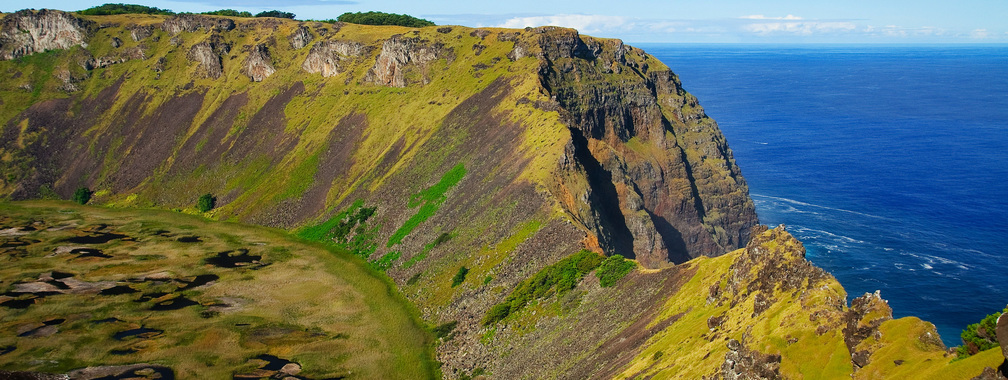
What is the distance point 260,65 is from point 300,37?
13922 mm

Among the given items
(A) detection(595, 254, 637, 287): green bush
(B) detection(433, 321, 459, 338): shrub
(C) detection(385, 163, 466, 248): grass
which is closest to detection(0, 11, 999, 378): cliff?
(B) detection(433, 321, 459, 338): shrub

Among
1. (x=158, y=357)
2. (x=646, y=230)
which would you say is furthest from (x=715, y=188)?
(x=158, y=357)

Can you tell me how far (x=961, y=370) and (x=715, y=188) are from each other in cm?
11572

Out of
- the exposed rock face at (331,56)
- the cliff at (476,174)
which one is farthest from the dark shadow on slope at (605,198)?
the exposed rock face at (331,56)

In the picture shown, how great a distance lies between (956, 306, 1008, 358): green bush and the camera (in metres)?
34.6

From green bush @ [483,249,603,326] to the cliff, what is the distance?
3.56 feet

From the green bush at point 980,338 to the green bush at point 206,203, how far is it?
482 ft

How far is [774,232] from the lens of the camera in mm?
60188

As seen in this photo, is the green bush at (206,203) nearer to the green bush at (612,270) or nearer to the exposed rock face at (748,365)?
the green bush at (612,270)

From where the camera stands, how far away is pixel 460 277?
313ft

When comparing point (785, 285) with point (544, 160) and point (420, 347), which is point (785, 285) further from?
point (544, 160)

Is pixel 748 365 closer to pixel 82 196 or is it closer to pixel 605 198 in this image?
pixel 605 198

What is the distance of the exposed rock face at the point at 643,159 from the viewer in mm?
116375

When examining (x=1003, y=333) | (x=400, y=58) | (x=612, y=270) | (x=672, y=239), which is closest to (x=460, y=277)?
(x=612, y=270)
